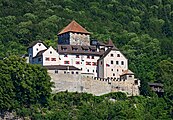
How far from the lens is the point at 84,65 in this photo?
295 feet

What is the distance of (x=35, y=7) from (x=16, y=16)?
7747mm

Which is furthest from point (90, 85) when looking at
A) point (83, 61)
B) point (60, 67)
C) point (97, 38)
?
point (97, 38)

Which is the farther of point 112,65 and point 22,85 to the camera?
point 112,65

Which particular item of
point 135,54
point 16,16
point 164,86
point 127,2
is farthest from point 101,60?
point 127,2

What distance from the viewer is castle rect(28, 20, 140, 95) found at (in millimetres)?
84188

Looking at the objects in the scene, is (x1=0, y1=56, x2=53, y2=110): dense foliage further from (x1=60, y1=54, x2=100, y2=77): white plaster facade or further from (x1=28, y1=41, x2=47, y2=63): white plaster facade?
(x1=28, y1=41, x2=47, y2=63): white plaster facade

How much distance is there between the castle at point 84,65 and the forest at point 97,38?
1473 mm

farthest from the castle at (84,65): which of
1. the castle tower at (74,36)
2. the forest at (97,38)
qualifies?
the forest at (97,38)

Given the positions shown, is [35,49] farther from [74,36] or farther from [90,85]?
[90,85]

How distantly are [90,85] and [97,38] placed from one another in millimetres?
31598

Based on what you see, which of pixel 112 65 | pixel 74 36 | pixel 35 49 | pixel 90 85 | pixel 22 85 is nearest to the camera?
pixel 22 85

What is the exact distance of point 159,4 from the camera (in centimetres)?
16488

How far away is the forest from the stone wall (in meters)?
1.10

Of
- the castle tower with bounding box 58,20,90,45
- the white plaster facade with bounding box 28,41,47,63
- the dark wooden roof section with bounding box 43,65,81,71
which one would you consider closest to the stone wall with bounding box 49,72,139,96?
the dark wooden roof section with bounding box 43,65,81,71
